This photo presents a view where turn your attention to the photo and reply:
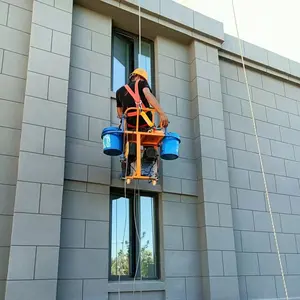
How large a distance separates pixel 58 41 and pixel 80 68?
1.66ft

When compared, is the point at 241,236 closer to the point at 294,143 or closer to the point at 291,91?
the point at 294,143

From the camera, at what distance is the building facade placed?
4.58 m

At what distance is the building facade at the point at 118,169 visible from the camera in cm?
458

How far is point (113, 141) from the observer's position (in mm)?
4363

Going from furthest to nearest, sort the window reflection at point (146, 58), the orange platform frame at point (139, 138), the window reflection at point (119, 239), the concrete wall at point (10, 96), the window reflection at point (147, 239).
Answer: the window reflection at point (146, 58) < the window reflection at point (147, 239) < the window reflection at point (119, 239) < the concrete wall at point (10, 96) < the orange platform frame at point (139, 138)

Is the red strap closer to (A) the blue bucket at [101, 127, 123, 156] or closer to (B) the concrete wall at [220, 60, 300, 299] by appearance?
(A) the blue bucket at [101, 127, 123, 156]

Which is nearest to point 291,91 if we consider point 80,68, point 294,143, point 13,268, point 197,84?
point 294,143

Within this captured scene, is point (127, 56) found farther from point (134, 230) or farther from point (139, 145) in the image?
point (134, 230)

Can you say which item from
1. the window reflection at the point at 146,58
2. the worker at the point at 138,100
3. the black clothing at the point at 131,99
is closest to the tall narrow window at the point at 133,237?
the worker at the point at 138,100

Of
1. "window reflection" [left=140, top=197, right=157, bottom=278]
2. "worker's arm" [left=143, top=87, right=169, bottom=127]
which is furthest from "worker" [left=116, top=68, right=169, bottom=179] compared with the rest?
"window reflection" [left=140, top=197, right=157, bottom=278]

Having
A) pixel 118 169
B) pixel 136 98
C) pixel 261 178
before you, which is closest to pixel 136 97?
pixel 136 98

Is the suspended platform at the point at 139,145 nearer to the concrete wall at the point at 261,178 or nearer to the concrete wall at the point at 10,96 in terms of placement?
the concrete wall at the point at 10,96

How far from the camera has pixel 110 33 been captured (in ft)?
19.9

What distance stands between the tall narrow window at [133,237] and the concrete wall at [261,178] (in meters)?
1.47
